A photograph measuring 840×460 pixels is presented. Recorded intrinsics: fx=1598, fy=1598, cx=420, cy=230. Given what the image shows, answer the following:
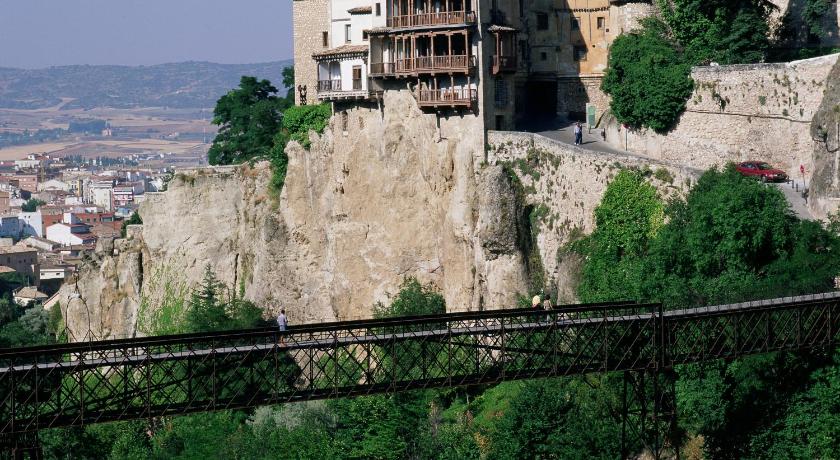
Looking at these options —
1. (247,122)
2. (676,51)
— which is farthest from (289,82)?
(676,51)

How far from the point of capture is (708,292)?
51.8 m

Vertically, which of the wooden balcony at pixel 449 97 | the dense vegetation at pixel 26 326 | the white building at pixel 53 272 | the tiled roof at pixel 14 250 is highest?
the wooden balcony at pixel 449 97

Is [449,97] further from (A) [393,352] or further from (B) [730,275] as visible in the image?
(A) [393,352]

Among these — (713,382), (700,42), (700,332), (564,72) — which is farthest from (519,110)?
(700,332)

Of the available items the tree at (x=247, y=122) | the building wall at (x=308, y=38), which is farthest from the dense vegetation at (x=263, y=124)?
the building wall at (x=308, y=38)

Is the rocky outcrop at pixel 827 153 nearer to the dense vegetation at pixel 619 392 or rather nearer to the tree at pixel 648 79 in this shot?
the dense vegetation at pixel 619 392

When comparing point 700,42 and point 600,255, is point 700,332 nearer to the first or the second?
point 600,255

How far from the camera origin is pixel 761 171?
56594 mm

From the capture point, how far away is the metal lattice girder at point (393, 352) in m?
37.8

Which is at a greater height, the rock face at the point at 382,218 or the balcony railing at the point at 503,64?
the balcony railing at the point at 503,64

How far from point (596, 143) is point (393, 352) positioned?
2462 centimetres

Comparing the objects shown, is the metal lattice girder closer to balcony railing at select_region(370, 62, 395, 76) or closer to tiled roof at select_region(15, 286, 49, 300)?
balcony railing at select_region(370, 62, 395, 76)

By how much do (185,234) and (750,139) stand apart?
31.9 meters

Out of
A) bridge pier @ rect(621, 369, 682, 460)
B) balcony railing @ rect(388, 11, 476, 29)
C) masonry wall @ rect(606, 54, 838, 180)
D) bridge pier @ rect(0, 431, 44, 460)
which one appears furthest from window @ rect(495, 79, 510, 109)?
bridge pier @ rect(0, 431, 44, 460)
